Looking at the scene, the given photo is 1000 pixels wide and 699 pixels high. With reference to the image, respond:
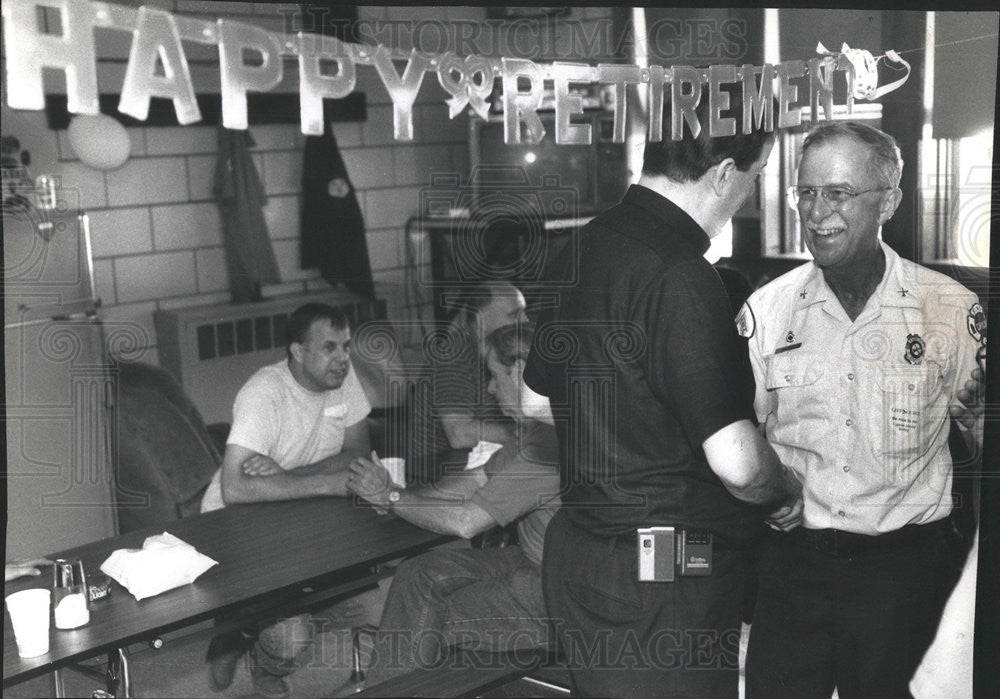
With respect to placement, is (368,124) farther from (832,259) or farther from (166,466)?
(832,259)

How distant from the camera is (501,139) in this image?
254 cm

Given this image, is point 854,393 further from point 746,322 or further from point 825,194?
point 825,194

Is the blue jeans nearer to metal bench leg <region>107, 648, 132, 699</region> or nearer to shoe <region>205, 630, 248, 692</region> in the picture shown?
shoe <region>205, 630, 248, 692</region>

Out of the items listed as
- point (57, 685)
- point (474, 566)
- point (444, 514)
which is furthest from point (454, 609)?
point (57, 685)

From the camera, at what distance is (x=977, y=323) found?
2.68 metres

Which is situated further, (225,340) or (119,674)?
(225,340)

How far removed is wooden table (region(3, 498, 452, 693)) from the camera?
92.2 inches

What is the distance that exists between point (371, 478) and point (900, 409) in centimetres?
133

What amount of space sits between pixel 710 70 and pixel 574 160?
1.26ft

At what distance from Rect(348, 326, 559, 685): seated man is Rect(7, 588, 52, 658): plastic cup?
0.79m

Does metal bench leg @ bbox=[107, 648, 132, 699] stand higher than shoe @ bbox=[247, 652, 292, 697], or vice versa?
metal bench leg @ bbox=[107, 648, 132, 699]

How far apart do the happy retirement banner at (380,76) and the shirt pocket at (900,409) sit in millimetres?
676

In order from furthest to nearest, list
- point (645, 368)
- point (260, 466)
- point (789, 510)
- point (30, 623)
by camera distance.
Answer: point (260, 466) < point (789, 510) < point (645, 368) < point (30, 623)

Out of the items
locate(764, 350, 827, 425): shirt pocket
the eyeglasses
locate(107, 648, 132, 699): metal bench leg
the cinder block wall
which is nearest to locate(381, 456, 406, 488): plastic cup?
the cinder block wall
